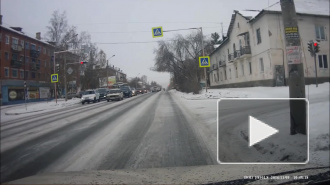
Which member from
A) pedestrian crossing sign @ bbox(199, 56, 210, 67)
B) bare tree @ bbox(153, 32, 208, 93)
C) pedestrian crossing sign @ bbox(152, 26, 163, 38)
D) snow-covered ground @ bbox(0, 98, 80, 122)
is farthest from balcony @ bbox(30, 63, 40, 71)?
pedestrian crossing sign @ bbox(199, 56, 210, 67)

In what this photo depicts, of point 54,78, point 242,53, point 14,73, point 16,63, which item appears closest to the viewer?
point 14,73

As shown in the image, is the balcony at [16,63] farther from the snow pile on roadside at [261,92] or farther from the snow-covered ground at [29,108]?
the snow pile on roadside at [261,92]

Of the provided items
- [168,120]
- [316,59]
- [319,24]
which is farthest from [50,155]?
[319,24]

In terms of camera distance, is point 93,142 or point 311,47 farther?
point 93,142

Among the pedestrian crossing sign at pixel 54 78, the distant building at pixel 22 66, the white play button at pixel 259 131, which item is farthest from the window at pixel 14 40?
the white play button at pixel 259 131

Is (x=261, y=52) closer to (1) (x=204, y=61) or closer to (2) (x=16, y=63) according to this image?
(1) (x=204, y=61)

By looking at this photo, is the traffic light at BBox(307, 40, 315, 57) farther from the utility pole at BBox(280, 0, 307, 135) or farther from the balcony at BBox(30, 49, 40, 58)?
the balcony at BBox(30, 49, 40, 58)

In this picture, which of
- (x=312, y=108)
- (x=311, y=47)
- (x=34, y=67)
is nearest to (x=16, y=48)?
(x=34, y=67)
